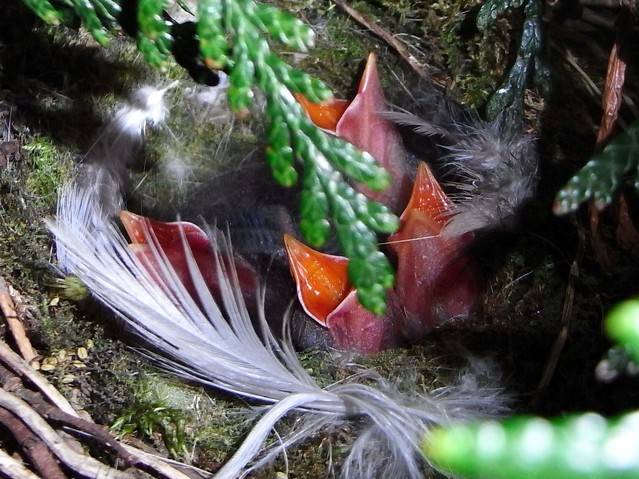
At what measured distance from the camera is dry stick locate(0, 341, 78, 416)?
3.17 ft

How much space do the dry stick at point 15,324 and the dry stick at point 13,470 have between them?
0.67ft

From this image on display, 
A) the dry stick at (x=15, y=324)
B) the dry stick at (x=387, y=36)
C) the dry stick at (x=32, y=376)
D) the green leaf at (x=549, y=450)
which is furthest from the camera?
the dry stick at (x=387, y=36)

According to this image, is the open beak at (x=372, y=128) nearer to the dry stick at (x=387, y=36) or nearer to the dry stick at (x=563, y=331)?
the dry stick at (x=387, y=36)

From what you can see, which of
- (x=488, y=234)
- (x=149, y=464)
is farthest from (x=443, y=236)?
(x=149, y=464)

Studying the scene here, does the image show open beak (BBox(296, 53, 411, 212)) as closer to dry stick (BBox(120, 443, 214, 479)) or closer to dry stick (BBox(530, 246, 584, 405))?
dry stick (BBox(530, 246, 584, 405))

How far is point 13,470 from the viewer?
0.88 m

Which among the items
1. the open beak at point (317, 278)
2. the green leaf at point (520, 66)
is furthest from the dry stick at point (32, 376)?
the green leaf at point (520, 66)

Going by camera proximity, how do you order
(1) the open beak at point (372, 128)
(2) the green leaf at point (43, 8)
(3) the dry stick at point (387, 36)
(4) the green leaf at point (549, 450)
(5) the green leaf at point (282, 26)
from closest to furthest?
(4) the green leaf at point (549, 450)
(5) the green leaf at point (282, 26)
(2) the green leaf at point (43, 8)
(1) the open beak at point (372, 128)
(3) the dry stick at point (387, 36)

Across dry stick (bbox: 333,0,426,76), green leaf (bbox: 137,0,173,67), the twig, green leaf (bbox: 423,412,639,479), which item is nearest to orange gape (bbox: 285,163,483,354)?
the twig

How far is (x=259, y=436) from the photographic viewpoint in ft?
3.19

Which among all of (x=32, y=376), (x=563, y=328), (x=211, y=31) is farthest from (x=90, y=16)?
(x=563, y=328)

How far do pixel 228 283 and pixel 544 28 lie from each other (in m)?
0.66

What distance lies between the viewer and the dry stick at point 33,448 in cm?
88

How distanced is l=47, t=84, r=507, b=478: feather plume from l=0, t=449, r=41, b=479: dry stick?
0.77ft
